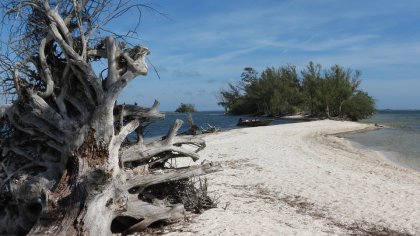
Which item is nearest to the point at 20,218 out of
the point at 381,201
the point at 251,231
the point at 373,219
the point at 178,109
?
the point at 251,231

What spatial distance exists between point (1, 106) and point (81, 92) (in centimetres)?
158

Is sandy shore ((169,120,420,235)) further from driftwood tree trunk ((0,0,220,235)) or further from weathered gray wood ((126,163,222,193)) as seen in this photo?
driftwood tree trunk ((0,0,220,235))

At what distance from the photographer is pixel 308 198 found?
34.7 ft

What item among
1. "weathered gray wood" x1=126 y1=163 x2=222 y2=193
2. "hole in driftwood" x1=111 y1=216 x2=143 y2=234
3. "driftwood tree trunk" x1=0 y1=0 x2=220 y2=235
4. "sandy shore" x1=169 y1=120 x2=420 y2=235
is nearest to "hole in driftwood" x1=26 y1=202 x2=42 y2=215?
"driftwood tree trunk" x1=0 y1=0 x2=220 y2=235

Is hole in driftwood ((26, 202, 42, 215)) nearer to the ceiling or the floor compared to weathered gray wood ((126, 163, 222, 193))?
nearer to the floor

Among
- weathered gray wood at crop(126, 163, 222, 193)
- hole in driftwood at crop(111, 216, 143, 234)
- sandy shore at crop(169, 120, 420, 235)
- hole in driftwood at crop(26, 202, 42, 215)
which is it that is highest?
weathered gray wood at crop(126, 163, 222, 193)

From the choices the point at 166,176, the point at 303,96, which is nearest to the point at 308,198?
the point at 166,176

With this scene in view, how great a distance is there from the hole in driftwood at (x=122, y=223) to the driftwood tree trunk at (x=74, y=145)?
0.06 feet

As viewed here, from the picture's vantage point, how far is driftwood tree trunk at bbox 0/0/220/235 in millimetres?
6680

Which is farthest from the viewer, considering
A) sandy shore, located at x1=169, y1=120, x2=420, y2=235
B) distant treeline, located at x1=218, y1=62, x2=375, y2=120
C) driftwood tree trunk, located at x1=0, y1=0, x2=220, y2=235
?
distant treeline, located at x1=218, y1=62, x2=375, y2=120

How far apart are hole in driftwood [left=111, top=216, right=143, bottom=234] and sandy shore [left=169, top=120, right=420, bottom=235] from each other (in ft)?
3.13

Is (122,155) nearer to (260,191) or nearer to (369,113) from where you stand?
(260,191)

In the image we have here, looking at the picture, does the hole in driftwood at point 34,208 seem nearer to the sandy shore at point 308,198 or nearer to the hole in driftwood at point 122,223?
the hole in driftwood at point 122,223

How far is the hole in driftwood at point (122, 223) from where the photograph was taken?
7.70m
